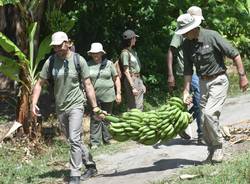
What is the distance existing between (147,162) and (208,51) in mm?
2092

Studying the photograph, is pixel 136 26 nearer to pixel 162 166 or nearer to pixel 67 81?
pixel 162 166

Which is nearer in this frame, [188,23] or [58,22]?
[188,23]

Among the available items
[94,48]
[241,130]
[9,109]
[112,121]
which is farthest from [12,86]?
[112,121]

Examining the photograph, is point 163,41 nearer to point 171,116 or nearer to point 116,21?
point 116,21

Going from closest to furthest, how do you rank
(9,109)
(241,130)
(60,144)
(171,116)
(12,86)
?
(171,116), (241,130), (60,144), (9,109), (12,86)

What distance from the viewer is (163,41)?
1528cm

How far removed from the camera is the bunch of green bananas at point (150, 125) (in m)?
7.13

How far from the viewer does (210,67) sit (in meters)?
7.28

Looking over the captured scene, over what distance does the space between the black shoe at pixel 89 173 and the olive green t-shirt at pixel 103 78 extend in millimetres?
2180

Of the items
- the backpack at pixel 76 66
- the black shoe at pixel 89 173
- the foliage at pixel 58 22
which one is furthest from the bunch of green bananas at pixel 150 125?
the foliage at pixel 58 22

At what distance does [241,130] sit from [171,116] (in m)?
2.78

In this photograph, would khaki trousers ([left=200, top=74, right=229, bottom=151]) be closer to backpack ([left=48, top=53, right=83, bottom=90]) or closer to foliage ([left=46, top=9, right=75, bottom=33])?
backpack ([left=48, top=53, right=83, bottom=90])

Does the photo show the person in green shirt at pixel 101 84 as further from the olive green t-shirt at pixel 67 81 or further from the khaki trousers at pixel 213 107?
the khaki trousers at pixel 213 107

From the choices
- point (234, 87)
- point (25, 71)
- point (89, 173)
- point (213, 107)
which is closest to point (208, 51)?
point (213, 107)
